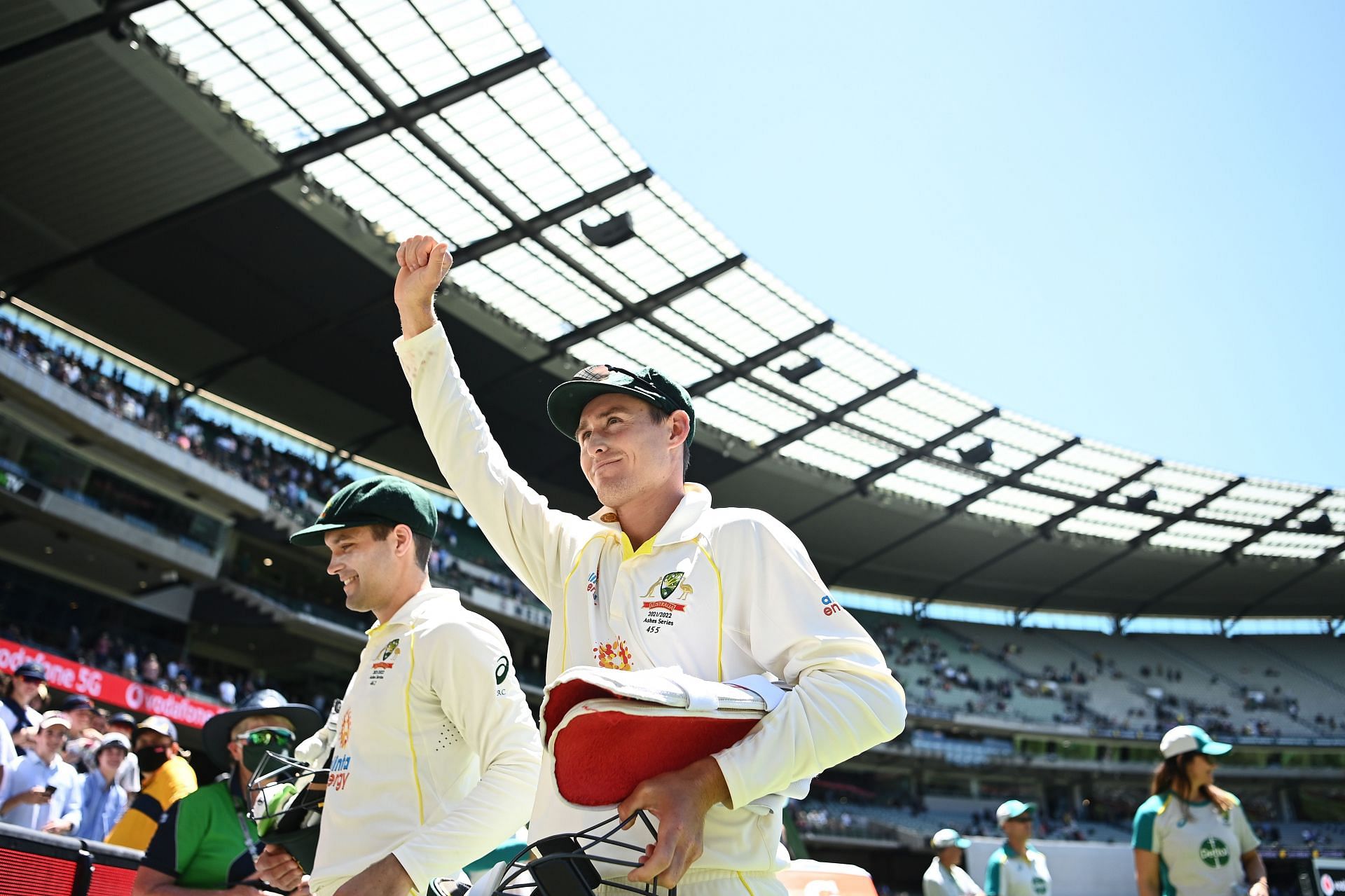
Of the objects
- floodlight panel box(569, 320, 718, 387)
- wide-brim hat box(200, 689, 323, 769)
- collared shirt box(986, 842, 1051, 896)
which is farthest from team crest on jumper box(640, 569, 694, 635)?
floodlight panel box(569, 320, 718, 387)

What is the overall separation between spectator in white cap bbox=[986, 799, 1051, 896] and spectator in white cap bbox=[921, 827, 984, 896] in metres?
0.22

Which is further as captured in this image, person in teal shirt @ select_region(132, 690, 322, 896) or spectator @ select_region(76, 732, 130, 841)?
spectator @ select_region(76, 732, 130, 841)

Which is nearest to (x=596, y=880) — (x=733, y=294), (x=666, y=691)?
(x=666, y=691)

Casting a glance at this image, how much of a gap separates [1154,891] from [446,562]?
1094 inches

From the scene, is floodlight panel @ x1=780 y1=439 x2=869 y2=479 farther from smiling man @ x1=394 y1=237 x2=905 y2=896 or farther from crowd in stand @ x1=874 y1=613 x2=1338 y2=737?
smiling man @ x1=394 y1=237 x2=905 y2=896

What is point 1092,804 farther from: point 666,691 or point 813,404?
point 666,691

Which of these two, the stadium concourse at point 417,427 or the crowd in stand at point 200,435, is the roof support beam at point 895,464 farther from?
the crowd in stand at point 200,435

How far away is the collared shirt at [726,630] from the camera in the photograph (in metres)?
1.59

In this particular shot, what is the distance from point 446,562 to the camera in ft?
103

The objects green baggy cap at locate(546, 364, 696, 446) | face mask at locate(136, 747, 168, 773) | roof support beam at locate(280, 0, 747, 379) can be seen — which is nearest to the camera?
green baggy cap at locate(546, 364, 696, 446)

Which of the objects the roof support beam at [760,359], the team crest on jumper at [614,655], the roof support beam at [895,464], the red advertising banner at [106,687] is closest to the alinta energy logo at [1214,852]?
the team crest on jumper at [614,655]

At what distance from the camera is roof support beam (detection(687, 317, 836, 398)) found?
28094 mm

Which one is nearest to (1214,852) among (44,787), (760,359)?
(44,787)

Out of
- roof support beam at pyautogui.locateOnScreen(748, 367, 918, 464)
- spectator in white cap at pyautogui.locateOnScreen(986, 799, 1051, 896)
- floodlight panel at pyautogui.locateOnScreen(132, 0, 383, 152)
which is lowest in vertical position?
spectator in white cap at pyautogui.locateOnScreen(986, 799, 1051, 896)
